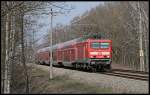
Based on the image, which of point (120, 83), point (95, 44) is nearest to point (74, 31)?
point (95, 44)

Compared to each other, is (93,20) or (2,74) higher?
(93,20)

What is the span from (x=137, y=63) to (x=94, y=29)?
15.4 meters

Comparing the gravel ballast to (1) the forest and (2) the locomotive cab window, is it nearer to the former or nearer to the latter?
(1) the forest

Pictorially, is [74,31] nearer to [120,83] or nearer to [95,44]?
[95,44]

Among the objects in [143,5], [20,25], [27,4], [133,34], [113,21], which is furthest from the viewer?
[113,21]

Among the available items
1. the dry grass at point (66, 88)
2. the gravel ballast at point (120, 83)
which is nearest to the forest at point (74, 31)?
the dry grass at point (66, 88)

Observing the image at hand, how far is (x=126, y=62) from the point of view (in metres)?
78.3

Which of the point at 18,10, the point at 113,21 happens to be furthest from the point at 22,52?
the point at 113,21

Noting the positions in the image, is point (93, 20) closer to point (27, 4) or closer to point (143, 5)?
point (143, 5)

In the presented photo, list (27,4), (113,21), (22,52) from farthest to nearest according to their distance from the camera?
(113,21), (22,52), (27,4)

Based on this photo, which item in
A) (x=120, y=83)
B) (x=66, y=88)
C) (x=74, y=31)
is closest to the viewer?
(x=66, y=88)

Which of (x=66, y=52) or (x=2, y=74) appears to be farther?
(x=66, y=52)

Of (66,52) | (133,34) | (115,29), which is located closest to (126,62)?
(115,29)

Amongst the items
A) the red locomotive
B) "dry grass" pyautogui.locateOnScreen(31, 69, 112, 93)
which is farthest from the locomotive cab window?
"dry grass" pyautogui.locateOnScreen(31, 69, 112, 93)
